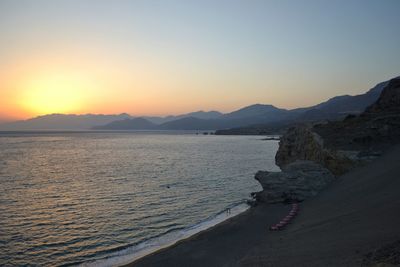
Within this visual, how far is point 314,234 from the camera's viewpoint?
18609 millimetres

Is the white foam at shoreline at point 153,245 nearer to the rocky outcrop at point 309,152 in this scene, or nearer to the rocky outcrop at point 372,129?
the rocky outcrop at point 309,152

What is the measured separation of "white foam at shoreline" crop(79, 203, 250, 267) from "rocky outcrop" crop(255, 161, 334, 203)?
4559 mm

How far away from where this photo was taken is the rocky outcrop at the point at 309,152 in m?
40.3

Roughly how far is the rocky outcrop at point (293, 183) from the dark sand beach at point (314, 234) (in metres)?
1.68

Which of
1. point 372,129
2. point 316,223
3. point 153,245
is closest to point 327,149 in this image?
point 372,129

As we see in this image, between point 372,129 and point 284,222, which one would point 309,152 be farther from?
point 284,222

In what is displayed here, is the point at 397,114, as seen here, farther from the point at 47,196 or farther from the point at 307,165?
the point at 47,196

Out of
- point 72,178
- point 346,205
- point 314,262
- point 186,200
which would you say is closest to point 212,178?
point 186,200

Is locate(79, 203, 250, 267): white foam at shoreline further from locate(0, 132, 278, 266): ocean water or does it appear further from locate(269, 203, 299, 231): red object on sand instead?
locate(269, 203, 299, 231): red object on sand

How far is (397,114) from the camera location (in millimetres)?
51938

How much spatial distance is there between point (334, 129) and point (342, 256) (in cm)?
5101

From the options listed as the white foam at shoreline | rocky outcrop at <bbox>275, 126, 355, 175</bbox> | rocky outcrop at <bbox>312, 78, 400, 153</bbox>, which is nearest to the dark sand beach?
the white foam at shoreline

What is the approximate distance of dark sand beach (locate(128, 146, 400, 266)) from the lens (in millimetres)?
14531

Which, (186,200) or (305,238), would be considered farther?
(186,200)
